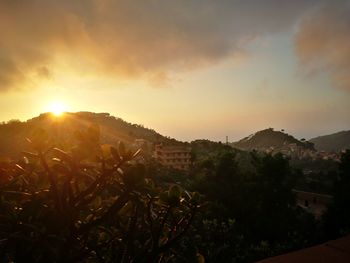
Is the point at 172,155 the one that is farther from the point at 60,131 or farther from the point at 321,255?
the point at 321,255

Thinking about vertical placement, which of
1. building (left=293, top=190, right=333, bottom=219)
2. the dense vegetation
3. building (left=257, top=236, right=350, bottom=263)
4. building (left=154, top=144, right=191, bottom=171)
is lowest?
building (left=293, top=190, right=333, bottom=219)

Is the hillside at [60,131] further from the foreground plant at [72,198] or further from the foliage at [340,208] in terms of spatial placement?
the foliage at [340,208]

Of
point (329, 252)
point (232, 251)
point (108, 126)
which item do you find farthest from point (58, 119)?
point (329, 252)

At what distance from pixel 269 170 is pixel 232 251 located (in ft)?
51.2

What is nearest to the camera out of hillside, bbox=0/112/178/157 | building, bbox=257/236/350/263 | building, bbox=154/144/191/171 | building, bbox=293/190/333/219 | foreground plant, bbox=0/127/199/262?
foreground plant, bbox=0/127/199/262

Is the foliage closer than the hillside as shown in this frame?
No

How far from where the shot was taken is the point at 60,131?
4619 inches

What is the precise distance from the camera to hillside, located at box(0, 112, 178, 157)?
318 cm

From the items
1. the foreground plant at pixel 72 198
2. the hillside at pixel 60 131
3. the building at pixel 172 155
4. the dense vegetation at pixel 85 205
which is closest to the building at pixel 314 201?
the hillside at pixel 60 131

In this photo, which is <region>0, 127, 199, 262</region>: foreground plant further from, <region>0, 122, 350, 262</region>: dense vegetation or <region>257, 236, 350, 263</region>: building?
<region>257, 236, 350, 263</region>: building

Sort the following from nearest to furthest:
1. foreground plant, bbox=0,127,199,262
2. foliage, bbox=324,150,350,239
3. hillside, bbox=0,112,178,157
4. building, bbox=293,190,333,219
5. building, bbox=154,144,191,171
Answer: foreground plant, bbox=0,127,199,262, hillside, bbox=0,112,178,157, foliage, bbox=324,150,350,239, building, bbox=293,190,333,219, building, bbox=154,144,191,171

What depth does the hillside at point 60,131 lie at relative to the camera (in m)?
3.18

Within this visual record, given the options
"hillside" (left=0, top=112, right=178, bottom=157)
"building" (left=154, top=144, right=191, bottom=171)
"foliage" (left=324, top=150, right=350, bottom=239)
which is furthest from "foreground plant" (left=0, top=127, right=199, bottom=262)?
"building" (left=154, top=144, right=191, bottom=171)

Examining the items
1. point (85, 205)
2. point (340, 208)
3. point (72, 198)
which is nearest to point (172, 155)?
point (340, 208)
